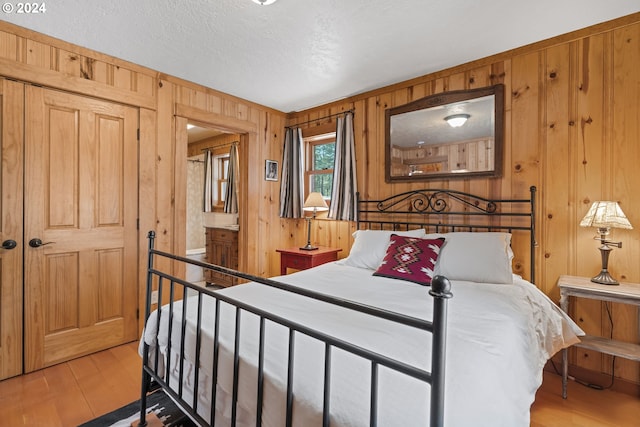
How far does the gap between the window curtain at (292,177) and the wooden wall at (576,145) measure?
1.96 metres

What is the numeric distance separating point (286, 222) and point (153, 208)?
5.65 ft

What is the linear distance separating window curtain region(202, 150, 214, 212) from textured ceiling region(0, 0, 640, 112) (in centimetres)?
277

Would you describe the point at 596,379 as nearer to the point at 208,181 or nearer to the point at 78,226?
the point at 78,226

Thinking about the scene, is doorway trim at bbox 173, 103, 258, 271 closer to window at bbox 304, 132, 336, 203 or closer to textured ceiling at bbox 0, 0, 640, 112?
textured ceiling at bbox 0, 0, 640, 112

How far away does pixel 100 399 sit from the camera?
1.93m

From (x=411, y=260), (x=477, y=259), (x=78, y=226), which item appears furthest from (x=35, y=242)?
(x=477, y=259)

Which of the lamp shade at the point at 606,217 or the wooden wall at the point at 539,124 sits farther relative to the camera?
the wooden wall at the point at 539,124

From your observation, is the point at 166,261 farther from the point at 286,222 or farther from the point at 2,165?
the point at 286,222

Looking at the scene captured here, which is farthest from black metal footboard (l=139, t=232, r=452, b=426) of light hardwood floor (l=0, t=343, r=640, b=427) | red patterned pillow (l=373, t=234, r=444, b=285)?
red patterned pillow (l=373, t=234, r=444, b=285)

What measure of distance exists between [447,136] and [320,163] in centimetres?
170

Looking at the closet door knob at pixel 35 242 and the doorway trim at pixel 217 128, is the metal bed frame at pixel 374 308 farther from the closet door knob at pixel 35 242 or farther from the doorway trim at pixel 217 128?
the closet door knob at pixel 35 242

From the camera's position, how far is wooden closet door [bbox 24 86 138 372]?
7.40 feet

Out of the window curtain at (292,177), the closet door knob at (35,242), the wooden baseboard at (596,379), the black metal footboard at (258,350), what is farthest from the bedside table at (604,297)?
the closet door knob at (35,242)

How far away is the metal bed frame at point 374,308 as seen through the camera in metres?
0.66
